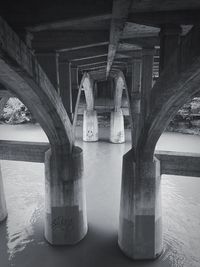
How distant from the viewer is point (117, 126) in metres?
31.4

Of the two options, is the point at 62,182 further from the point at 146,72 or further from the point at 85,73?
the point at 85,73

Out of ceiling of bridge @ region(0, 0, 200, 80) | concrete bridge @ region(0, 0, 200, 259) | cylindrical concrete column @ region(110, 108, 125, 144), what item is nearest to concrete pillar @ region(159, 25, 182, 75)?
concrete bridge @ region(0, 0, 200, 259)

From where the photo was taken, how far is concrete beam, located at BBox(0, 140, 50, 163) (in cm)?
1316

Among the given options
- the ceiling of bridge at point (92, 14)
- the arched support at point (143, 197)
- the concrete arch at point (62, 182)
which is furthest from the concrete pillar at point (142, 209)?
the ceiling of bridge at point (92, 14)

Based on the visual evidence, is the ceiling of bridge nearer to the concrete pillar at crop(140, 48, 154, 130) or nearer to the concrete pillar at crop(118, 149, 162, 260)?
the concrete pillar at crop(140, 48, 154, 130)

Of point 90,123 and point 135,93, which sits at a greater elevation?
point 135,93

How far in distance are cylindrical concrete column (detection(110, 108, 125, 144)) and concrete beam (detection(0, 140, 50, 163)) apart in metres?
18.7

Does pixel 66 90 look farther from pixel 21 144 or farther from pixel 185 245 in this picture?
pixel 185 245

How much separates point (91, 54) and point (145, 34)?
270 centimetres

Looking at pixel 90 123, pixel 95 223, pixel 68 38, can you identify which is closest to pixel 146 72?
pixel 68 38

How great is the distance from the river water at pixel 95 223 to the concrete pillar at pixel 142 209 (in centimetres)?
73

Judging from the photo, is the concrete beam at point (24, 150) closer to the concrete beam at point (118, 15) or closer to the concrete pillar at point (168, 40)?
the concrete beam at point (118, 15)

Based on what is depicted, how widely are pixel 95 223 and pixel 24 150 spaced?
19.2ft

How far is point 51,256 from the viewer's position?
11.5 m
